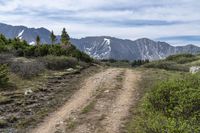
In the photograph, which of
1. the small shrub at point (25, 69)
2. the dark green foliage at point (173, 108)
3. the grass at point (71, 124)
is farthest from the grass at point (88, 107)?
the small shrub at point (25, 69)

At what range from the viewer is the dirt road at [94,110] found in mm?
16188

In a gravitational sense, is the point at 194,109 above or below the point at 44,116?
above

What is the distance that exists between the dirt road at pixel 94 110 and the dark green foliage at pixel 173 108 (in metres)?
2.21

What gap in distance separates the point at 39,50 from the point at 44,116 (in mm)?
26431

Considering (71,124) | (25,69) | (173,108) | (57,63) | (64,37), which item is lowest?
(71,124)

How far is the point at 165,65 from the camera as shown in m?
49.7

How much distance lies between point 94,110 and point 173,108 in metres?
6.19

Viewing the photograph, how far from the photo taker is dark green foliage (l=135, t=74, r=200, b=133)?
36.3ft

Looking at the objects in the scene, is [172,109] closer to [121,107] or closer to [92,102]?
[121,107]

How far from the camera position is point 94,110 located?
1923cm

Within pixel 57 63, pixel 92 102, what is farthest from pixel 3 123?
pixel 57 63

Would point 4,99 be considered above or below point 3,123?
above

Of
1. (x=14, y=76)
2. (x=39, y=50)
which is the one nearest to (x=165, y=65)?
(x=39, y=50)

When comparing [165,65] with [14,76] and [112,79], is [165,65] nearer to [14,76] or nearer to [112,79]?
[112,79]
